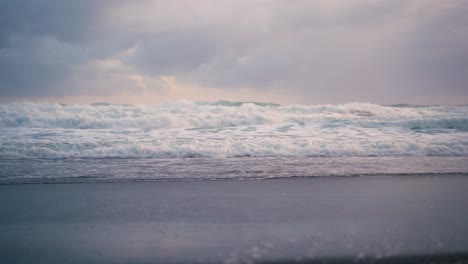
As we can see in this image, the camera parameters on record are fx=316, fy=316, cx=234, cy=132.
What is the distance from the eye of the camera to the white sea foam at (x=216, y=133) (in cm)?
915

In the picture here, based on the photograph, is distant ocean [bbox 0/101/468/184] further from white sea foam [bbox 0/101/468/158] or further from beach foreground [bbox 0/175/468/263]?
beach foreground [bbox 0/175/468/263]

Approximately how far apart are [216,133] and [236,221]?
9.74 meters

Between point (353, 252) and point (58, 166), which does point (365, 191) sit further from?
point (58, 166)

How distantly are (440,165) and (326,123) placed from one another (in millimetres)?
8853

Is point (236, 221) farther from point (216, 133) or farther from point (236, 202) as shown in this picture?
point (216, 133)

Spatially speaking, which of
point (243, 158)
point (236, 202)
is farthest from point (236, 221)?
point (243, 158)

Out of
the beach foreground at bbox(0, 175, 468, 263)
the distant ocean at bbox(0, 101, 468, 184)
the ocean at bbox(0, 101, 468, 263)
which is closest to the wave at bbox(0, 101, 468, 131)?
the distant ocean at bbox(0, 101, 468, 184)

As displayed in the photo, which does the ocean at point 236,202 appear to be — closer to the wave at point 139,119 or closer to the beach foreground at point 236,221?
the beach foreground at point 236,221

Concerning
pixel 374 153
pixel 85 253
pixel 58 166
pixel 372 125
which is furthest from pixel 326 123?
pixel 85 253

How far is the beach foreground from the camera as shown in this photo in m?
3.00

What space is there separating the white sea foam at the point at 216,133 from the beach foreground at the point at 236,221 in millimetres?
3356

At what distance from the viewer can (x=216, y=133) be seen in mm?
13539

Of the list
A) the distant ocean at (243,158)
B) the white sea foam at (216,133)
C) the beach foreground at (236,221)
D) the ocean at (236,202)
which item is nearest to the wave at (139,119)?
the white sea foam at (216,133)

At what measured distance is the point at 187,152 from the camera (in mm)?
9078
